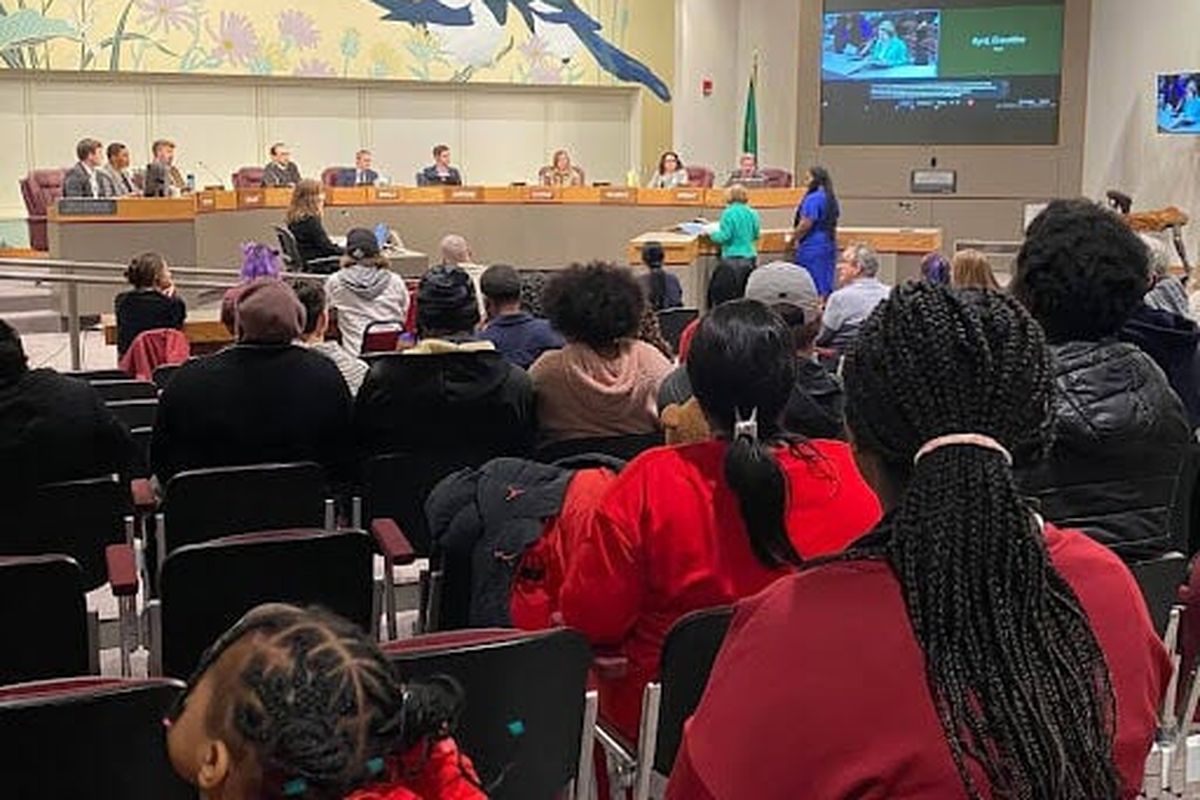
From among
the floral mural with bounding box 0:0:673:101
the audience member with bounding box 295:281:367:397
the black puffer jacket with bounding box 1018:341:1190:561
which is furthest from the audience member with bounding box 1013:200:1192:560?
the floral mural with bounding box 0:0:673:101

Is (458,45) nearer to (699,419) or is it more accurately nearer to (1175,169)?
(1175,169)

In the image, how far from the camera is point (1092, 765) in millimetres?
1252

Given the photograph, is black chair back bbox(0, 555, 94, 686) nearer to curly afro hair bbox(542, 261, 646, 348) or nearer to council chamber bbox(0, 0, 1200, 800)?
council chamber bbox(0, 0, 1200, 800)

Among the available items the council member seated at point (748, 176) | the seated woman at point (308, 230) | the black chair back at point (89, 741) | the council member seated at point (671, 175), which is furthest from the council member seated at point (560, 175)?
the black chair back at point (89, 741)

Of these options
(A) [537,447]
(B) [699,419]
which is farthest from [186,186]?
(B) [699,419]

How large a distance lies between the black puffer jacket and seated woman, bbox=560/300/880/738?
0.42m

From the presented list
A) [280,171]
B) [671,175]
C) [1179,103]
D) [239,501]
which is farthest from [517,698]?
[671,175]

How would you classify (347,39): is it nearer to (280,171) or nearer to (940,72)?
(280,171)

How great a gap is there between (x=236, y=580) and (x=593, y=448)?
1408 mm

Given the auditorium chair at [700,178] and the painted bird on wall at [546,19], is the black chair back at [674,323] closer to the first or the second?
the auditorium chair at [700,178]

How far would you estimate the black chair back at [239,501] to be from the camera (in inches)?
136

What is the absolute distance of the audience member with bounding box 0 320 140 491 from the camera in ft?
12.1

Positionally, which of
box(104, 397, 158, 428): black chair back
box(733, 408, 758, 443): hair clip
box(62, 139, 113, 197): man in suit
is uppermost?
box(62, 139, 113, 197): man in suit

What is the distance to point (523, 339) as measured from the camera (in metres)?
5.07
